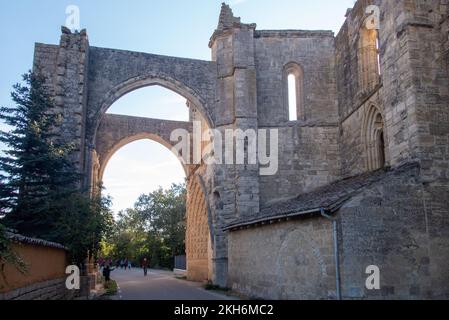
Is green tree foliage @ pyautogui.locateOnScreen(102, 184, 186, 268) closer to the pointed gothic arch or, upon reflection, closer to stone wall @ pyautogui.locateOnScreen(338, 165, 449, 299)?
the pointed gothic arch

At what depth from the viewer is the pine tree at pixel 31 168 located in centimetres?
1316

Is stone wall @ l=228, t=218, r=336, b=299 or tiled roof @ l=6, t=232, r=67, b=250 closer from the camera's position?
tiled roof @ l=6, t=232, r=67, b=250

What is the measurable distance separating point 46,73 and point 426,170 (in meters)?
14.3

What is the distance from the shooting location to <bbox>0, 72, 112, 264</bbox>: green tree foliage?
520 inches

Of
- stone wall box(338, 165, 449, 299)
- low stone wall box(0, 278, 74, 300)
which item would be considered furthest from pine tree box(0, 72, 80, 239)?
stone wall box(338, 165, 449, 299)

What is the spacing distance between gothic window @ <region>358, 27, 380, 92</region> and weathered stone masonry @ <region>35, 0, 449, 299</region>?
4 cm

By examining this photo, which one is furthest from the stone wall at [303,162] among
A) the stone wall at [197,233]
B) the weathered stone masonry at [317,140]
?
the stone wall at [197,233]

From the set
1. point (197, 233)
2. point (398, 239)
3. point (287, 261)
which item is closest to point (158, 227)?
point (197, 233)

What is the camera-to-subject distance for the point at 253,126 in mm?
17672

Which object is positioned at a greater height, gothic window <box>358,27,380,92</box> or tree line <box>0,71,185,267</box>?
gothic window <box>358,27,380,92</box>

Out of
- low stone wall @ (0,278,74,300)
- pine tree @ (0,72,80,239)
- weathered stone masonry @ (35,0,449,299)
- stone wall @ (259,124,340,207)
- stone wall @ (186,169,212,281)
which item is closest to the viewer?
low stone wall @ (0,278,74,300)

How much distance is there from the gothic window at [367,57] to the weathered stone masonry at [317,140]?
0.04m

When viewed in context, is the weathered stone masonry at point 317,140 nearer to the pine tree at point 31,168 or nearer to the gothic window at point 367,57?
the gothic window at point 367,57
